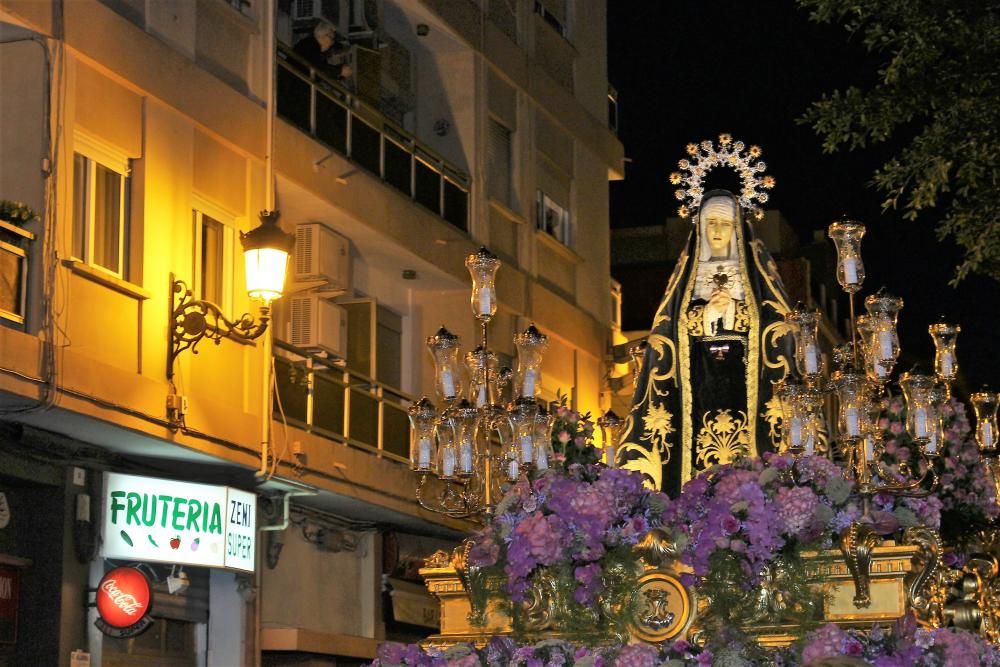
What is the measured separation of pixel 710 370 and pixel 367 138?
9.90 metres

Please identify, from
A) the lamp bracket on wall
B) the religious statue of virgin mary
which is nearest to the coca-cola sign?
the lamp bracket on wall

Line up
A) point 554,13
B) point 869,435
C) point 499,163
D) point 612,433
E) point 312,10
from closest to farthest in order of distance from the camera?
point 869,435
point 612,433
point 312,10
point 499,163
point 554,13

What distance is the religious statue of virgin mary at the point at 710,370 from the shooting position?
34.9ft

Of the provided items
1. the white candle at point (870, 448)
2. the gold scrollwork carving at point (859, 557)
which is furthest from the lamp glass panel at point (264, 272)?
the gold scrollwork carving at point (859, 557)

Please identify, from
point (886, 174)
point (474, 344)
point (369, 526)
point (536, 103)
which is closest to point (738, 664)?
point (886, 174)

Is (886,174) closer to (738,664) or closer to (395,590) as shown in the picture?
(738,664)

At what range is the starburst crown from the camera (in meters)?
11.5

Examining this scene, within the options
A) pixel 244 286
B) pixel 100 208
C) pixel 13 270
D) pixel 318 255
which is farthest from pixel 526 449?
pixel 318 255

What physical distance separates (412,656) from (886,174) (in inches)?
188

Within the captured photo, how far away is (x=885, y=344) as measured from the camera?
9.09 metres

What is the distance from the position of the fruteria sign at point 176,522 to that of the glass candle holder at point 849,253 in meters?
7.99

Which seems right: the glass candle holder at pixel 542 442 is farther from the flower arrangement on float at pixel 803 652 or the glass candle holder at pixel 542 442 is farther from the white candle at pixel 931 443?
the white candle at pixel 931 443

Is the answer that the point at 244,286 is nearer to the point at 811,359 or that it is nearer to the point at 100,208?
the point at 100,208

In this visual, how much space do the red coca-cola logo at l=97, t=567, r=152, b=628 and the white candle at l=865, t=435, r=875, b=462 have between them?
304 inches
